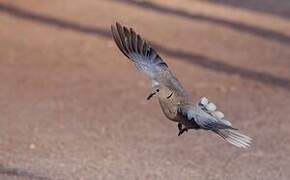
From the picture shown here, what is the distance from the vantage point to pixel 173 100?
4691 mm

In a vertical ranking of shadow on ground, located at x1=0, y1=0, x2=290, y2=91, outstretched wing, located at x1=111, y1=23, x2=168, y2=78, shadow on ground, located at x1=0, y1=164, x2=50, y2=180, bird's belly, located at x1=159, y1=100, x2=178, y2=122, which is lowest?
shadow on ground, located at x1=0, y1=164, x2=50, y2=180

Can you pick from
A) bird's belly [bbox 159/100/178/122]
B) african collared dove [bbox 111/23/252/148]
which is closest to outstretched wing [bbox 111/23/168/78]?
african collared dove [bbox 111/23/252/148]

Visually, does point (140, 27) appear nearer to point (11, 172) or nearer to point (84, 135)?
point (84, 135)

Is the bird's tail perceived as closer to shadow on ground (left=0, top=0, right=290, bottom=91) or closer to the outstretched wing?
the outstretched wing

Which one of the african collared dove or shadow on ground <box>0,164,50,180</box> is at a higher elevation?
the african collared dove

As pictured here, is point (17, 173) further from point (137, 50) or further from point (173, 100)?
point (173, 100)

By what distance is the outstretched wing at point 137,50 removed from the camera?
4875mm

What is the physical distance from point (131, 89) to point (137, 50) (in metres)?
5.68

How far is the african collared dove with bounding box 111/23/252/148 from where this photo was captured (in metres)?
4.51

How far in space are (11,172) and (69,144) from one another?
1102 mm

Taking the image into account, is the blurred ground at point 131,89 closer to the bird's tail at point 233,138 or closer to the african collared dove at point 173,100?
the african collared dove at point 173,100

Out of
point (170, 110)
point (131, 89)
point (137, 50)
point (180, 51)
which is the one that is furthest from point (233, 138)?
point (180, 51)

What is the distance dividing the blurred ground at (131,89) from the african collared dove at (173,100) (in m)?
2.42

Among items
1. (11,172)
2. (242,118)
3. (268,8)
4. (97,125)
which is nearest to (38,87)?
(97,125)
